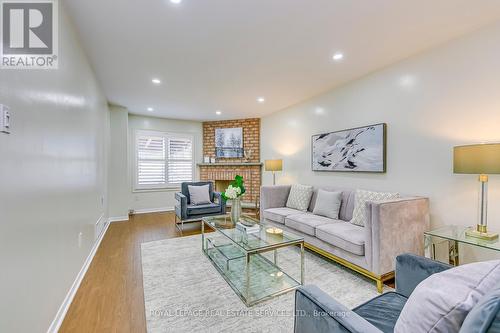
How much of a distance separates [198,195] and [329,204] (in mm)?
2498

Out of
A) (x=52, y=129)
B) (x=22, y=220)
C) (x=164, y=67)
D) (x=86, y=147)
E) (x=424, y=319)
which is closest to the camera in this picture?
(x=424, y=319)

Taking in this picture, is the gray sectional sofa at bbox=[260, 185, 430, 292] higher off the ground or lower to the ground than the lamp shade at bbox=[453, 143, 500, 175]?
lower

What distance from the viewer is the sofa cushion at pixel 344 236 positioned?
7.52ft

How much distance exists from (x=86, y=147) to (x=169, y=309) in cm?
207

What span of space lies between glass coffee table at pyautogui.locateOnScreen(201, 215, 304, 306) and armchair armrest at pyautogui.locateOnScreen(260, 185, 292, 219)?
0.97 m

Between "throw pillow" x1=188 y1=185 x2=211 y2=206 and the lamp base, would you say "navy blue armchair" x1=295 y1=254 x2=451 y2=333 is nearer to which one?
the lamp base

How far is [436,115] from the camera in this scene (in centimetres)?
247

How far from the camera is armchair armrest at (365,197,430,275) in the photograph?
84.4 inches

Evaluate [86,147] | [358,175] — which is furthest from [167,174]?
[358,175]

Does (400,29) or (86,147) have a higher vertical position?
(400,29)

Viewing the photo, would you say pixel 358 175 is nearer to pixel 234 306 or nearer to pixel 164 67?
pixel 234 306

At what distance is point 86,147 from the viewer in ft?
8.73

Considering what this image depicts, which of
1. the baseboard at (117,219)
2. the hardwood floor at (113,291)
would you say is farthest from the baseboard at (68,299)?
the baseboard at (117,219)
